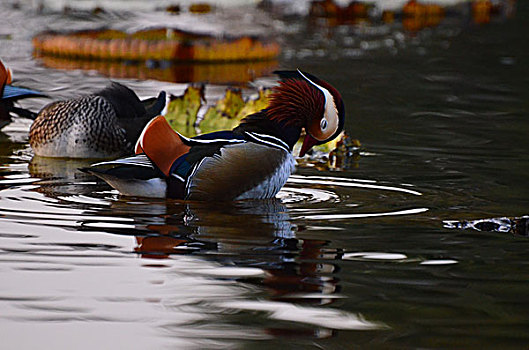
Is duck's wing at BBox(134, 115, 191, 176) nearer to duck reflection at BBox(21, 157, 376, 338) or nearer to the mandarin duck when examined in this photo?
duck reflection at BBox(21, 157, 376, 338)

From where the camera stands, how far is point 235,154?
4.70 metres

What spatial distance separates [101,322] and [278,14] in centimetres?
1937

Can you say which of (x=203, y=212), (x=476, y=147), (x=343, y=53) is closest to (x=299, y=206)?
(x=203, y=212)

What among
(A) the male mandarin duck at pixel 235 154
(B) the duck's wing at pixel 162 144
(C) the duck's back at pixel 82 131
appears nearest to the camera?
(B) the duck's wing at pixel 162 144

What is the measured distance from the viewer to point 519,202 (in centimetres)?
511

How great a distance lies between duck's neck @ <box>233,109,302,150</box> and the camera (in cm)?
488

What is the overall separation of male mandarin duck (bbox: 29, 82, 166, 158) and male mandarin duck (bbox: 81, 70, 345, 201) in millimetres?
1448

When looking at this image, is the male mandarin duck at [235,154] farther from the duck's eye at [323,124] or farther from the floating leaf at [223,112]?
the floating leaf at [223,112]

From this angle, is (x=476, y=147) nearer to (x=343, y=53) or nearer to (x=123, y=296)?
(x=123, y=296)

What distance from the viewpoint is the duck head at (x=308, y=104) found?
16.0 feet

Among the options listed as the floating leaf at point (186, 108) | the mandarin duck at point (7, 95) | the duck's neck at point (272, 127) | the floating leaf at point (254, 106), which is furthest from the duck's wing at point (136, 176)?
the floating leaf at point (186, 108)

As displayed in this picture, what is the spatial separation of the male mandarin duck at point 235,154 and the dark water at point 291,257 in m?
0.10

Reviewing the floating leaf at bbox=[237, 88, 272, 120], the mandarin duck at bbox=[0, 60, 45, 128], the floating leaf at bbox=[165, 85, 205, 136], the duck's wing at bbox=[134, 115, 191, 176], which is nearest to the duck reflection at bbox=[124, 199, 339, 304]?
the duck's wing at bbox=[134, 115, 191, 176]

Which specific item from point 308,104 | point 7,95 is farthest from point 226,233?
point 7,95
